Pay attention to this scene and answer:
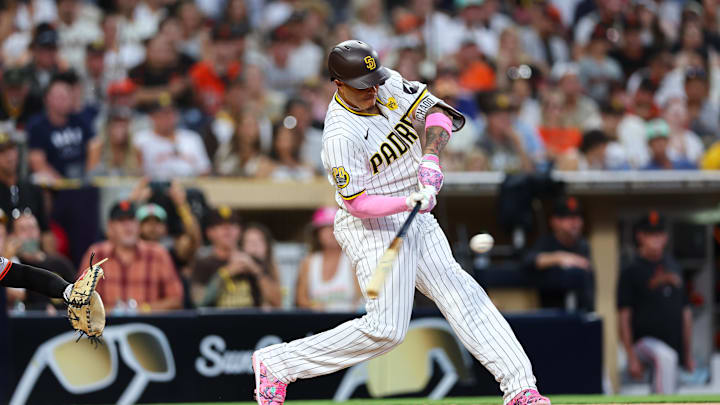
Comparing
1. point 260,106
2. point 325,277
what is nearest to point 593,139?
point 260,106

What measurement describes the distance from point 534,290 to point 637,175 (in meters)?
1.60

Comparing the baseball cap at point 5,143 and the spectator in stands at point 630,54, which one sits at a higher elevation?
the spectator in stands at point 630,54

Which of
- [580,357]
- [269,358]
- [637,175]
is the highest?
[637,175]

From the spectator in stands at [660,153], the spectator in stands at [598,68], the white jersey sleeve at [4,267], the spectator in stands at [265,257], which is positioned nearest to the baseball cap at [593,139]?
the spectator in stands at [660,153]

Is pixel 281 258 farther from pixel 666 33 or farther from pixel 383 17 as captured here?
pixel 666 33

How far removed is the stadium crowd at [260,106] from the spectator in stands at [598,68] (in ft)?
0.08

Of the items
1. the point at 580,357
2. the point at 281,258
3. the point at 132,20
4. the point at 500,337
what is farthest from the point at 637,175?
the point at 132,20

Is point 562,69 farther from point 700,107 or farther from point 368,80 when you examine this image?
point 368,80

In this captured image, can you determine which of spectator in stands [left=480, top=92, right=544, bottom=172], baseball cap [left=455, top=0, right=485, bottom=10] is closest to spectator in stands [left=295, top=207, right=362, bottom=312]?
spectator in stands [left=480, top=92, right=544, bottom=172]

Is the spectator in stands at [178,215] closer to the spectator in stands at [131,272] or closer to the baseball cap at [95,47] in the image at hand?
the spectator in stands at [131,272]

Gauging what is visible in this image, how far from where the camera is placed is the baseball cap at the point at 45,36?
10727 mm

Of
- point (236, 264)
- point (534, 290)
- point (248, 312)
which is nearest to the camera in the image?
point (248, 312)

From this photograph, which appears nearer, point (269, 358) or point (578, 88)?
point (269, 358)

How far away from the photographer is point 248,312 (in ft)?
25.1
